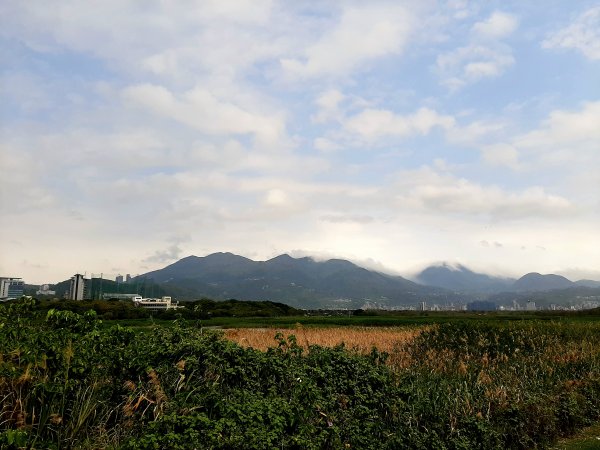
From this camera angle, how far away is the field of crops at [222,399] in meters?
7.31

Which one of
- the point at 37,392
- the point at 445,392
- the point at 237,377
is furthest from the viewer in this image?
the point at 445,392

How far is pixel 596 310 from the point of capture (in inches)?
2422

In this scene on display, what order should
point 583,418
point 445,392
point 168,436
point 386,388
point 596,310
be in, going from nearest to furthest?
1. point 168,436
2. point 386,388
3. point 445,392
4. point 583,418
5. point 596,310

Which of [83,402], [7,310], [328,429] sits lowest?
[328,429]

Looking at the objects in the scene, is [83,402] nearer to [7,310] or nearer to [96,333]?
[96,333]

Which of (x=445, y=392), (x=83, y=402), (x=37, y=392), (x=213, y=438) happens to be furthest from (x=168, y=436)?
(x=445, y=392)

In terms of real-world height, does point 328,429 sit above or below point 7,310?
below

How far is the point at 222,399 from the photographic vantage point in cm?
782

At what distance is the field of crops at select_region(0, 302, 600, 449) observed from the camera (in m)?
7.31

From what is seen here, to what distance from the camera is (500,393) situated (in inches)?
429

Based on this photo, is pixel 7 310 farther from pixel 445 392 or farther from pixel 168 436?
pixel 445 392

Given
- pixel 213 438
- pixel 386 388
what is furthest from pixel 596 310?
pixel 213 438

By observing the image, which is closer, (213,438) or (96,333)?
(213,438)

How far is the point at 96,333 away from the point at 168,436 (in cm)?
296
